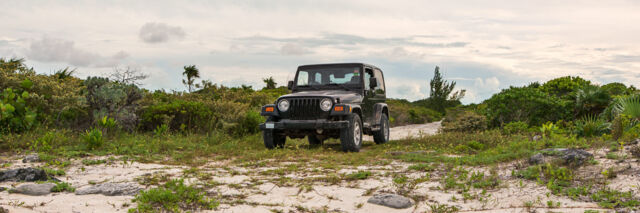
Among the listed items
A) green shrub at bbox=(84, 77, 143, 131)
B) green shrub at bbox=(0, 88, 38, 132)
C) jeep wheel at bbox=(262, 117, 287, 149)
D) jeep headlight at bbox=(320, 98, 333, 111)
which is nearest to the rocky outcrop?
jeep headlight at bbox=(320, 98, 333, 111)

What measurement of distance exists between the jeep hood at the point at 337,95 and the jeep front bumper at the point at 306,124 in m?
0.55


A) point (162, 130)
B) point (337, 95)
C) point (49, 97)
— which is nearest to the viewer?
point (337, 95)

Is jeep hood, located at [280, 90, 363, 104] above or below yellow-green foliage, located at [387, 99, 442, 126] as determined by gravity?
Result: above

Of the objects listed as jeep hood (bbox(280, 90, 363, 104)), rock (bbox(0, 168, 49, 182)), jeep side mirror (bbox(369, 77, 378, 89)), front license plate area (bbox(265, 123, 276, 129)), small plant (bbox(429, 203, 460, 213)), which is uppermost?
jeep side mirror (bbox(369, 77, 378, 89))

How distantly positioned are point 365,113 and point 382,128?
142cm

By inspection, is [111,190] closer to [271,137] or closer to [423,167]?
[423,167]

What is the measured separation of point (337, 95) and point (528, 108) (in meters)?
7.03

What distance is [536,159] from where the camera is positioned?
679 cm

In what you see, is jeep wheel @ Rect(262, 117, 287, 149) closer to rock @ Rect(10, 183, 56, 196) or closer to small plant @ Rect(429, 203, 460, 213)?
rock @ Rect(10, 183, 56, 196)

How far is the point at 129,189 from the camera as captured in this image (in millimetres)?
5688

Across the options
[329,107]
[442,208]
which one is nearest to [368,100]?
[329,107]

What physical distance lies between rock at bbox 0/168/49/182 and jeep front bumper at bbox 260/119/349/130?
432cm

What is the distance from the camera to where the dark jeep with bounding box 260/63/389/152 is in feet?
31.7

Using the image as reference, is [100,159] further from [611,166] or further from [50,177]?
[611,166]
